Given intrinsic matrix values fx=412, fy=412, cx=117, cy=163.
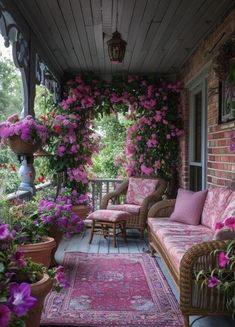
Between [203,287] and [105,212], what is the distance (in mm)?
2856

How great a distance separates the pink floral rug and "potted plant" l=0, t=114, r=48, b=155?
4.15ft

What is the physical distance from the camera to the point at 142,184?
6.05m

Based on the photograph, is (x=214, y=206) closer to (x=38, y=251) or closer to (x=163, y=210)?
(x=163, y=210)

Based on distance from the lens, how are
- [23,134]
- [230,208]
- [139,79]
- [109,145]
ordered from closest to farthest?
[230,208] < [23,134] < [139,79] < [109,145]

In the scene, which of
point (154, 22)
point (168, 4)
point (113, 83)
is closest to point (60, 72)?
point (113, 83)

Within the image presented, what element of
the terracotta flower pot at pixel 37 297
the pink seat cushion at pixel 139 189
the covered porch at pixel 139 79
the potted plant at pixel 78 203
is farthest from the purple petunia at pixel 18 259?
the pink seat cushion at pixel 139 189

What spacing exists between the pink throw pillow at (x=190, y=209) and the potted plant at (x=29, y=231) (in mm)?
1395

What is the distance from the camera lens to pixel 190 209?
13.3 ft

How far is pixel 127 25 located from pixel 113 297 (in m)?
2.69

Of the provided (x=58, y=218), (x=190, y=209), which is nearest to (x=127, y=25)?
(x=190, y=209)

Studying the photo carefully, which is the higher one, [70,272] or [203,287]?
[203,287]

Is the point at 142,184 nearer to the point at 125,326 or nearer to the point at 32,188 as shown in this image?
the point at 32,188

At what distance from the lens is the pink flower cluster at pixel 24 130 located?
3645mm

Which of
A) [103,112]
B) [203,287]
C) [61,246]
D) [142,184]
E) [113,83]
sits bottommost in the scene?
[61,246]
